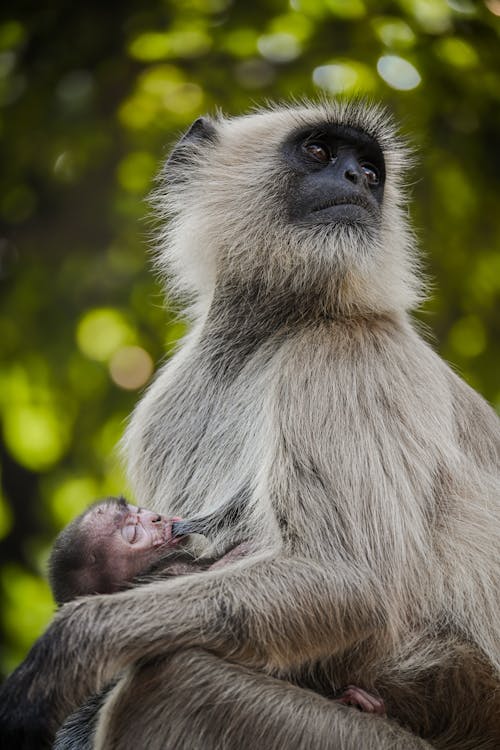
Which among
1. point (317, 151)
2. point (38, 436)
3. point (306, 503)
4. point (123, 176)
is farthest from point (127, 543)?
point (123, 176)

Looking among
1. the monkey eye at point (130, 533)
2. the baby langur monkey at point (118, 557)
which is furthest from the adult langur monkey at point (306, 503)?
the monkey eye at point (130, 533)

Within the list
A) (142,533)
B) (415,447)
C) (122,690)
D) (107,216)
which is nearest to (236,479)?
(142,533)

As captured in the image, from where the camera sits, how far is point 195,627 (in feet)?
12.9

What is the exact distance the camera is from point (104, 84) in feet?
26.1

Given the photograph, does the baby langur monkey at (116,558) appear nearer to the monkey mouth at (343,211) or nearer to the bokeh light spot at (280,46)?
the monkey mouth at (343,211)

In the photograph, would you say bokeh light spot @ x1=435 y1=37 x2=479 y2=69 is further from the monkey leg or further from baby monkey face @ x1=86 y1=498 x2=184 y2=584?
the monkey leg

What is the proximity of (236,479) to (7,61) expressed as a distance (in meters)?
4.38

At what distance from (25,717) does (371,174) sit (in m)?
2.90

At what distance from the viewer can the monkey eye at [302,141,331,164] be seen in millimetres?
5352

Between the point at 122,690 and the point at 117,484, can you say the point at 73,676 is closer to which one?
the point at 122,690

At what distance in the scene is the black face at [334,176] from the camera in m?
5.11

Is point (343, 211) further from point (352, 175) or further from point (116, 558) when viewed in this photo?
point (116, 558)

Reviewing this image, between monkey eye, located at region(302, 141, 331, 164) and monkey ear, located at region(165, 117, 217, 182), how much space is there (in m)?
0.74

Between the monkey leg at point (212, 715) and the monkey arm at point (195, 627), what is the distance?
3.0 inches
